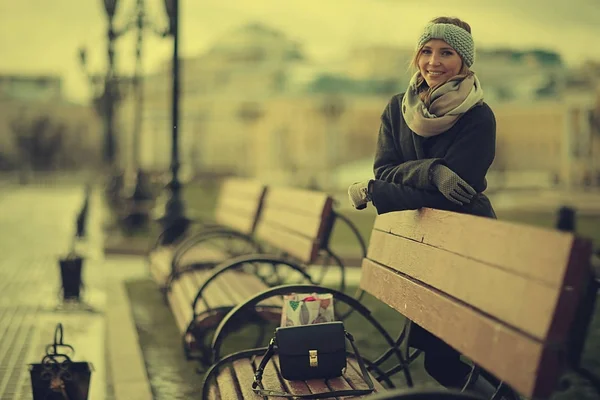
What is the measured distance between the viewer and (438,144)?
338 cm

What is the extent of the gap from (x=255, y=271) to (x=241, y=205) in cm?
202

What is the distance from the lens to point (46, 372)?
148 inches

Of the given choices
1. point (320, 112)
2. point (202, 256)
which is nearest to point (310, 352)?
point (202, 256)

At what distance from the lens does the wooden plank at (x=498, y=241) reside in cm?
223

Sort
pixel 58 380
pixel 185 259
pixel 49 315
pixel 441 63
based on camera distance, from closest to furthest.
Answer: pixel 441 63
pixel 58 380
pixel 185 259
pixel 49 315

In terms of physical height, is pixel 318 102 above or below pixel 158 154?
above

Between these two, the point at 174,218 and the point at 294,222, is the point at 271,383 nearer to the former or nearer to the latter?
the point at 294,222

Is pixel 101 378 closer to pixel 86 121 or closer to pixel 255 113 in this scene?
pixel 255 113

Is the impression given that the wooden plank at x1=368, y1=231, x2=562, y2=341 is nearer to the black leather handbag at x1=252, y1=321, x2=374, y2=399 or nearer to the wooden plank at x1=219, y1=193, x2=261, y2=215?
the black leather handbag at x1=252, y1=321, x2=374, y2=399

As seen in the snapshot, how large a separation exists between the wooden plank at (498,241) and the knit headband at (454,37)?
624 millimetres

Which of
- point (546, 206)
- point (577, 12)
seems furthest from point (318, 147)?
point (546, 206)

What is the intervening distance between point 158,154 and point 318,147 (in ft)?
38.2

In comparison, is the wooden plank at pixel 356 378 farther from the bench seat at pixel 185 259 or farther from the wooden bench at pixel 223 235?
the bench seat at pixel 185 259

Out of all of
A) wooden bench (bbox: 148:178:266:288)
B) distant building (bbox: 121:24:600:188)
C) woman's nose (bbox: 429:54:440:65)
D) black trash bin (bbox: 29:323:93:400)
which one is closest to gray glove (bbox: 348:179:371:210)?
woman's nose (bbox: 429:54:440:65)
